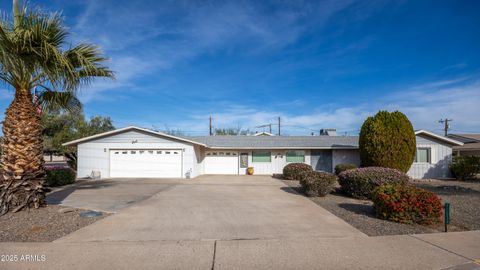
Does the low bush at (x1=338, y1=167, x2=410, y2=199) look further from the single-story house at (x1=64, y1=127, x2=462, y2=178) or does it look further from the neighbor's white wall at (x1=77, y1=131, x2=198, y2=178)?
the neighbor's white wall at (x1=77, y1=131, x2=198, y2=178)

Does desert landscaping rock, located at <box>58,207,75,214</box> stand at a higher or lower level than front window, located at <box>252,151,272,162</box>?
lower

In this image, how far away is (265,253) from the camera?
5023mm

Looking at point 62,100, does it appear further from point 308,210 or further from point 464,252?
point 464,252

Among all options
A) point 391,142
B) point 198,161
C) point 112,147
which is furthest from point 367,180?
point 112,147

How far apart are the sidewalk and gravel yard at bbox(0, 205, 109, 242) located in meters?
0.52

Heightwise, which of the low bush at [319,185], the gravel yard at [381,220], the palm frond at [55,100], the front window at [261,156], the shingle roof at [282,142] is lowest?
the gravel yard at [381,220]

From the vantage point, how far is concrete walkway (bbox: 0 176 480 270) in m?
4.55

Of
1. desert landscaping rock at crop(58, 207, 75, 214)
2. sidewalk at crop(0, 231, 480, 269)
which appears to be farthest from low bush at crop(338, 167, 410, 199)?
desert landscaping rock at crop(58, 207, 75, 214)

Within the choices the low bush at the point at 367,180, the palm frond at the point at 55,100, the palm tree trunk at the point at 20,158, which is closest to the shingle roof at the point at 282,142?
the low bush at the point at 367,180

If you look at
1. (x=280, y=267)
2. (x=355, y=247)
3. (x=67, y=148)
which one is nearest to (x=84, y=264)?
(x=280, y=267)

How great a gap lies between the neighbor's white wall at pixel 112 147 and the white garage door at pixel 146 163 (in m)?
0.32

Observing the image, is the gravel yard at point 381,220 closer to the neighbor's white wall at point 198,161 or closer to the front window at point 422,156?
the front window at point 422,156

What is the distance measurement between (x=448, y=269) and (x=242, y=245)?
3255 mm

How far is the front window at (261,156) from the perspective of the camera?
23656 millimetres
